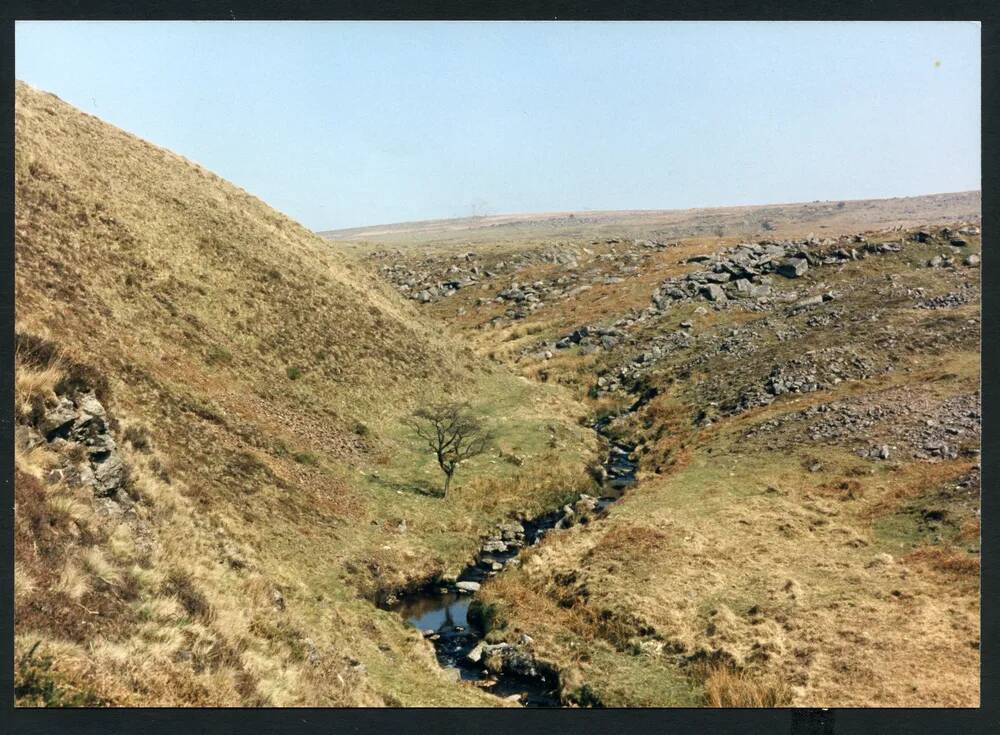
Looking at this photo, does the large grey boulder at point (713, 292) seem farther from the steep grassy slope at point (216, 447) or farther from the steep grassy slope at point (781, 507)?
the steep grassy slope at point (216, 447)

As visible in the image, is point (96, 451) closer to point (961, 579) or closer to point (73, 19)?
point (73, 19)

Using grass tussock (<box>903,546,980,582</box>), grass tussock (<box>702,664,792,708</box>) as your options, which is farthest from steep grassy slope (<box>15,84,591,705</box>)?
grass tussock (<box>903,546,980,582</box>)

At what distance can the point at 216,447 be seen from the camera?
26.9 meters

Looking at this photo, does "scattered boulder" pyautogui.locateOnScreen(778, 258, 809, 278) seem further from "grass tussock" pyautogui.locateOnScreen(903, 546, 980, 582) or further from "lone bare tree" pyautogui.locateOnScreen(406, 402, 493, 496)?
"grass tussock" pyautogui.locateOnScreen(903, 546, 980, 582)

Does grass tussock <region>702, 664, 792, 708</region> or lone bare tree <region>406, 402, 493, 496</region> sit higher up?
lone bare tree <region>406, 402, 493, 496</region>

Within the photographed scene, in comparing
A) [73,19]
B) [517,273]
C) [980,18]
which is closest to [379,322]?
[73,19]

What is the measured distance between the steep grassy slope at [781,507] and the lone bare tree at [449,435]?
8.70 meters

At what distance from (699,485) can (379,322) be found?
2793cm

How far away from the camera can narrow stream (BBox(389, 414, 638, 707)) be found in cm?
1994

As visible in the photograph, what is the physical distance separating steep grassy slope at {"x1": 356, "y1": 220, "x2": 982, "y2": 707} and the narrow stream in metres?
0.89

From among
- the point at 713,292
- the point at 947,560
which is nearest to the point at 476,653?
the point at 947,560

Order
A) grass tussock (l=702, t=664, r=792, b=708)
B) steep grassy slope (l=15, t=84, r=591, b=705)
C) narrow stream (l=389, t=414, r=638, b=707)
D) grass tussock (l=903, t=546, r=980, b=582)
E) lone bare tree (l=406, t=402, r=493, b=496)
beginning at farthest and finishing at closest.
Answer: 1. lone bare tree (l=406, t=402, r=493, b=496)
2. grass tussock (l=903, t=546, r=980, b=582)
3. narrow stream (l=389, t=414, r=638, b=707)
4. grass tussock (l=702, t=664, r=792, b=708)
5. steep grassy slope (l=15, t=84, r=591, b=705)

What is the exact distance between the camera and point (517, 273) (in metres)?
109

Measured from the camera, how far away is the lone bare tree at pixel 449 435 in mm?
35562
